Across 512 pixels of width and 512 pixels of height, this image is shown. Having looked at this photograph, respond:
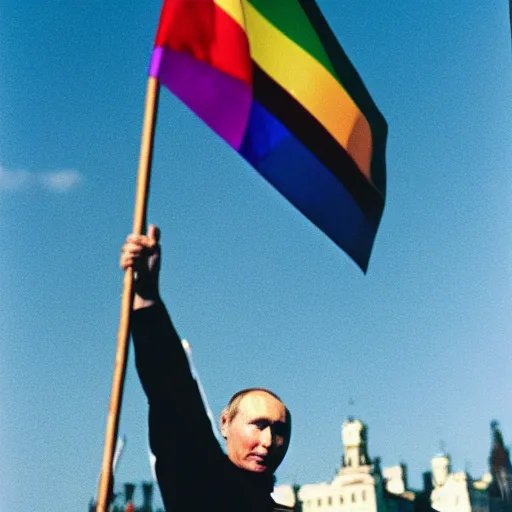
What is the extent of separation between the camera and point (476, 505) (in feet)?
178

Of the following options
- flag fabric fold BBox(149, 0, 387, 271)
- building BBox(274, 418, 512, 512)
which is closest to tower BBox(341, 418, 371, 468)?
building BBox(274, 418, 512, 512)

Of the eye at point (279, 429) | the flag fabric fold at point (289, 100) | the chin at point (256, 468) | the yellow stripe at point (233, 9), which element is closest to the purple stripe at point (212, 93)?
the flag fabric fold at point (289, 100)

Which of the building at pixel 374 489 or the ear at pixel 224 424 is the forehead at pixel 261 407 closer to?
the ear at pixel 224 424

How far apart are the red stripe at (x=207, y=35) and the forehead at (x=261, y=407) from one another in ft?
4.52

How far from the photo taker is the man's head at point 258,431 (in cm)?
297

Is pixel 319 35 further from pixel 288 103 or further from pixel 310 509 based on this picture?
pixel 310 509

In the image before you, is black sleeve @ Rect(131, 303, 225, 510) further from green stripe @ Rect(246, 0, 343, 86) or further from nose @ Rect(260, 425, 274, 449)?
green stripe @ Rect(246, 0, 343, 86)

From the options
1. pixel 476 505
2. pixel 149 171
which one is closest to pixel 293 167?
pixel 149 171

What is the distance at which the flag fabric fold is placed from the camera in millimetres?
3791

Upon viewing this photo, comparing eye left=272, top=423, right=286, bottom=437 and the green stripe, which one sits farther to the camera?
the green stripe

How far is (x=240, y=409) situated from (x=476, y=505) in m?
54.4

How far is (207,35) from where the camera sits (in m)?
3.79

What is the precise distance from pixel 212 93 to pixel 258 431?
→ 4.98 feet

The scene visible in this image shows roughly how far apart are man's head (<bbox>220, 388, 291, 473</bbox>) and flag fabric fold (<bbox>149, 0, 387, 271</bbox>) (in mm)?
1287
